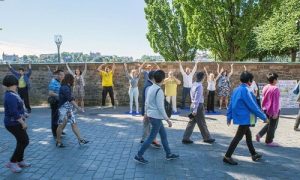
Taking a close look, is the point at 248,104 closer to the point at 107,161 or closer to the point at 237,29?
the point at 107,161

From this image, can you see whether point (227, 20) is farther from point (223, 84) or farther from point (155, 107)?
point (155, 107)

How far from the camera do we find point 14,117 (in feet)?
20.7

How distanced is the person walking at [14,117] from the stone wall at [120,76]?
9.53 meters

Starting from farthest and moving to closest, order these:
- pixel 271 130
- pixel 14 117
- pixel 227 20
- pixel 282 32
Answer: pixel 282 32 → pixel 227 20 → pixel 271 130 → pixel 14 117

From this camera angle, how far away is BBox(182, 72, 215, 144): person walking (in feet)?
27.3

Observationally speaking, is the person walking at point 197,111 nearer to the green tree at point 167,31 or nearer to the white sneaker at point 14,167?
the white sneaker at point 14,167

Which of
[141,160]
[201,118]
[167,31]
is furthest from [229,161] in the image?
[167,31]

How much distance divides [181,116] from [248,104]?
6511mm

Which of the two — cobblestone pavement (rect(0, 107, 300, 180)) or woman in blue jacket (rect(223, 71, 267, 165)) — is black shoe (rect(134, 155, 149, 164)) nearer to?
cobblestone pavement (rect(0, 107, 300, 180))

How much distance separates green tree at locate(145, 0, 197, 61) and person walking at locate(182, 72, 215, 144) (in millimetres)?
31067

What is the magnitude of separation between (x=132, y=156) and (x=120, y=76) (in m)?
8.84

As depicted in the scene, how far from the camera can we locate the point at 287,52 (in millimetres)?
33281

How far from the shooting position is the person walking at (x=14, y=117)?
20.7 ft

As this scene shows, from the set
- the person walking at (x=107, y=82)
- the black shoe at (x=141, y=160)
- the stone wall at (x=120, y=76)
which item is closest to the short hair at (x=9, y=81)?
the black shoe at (x=141, y=160)
